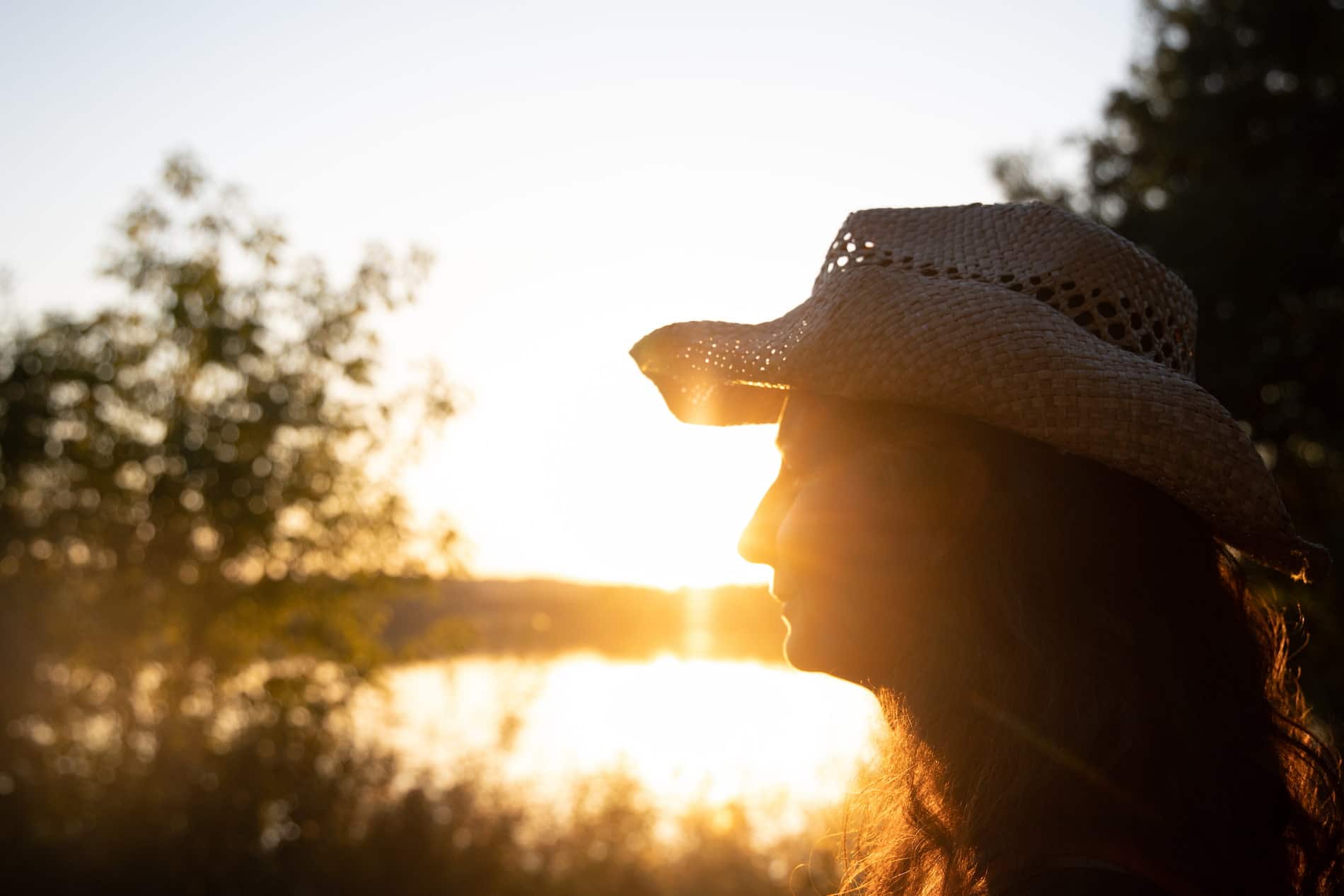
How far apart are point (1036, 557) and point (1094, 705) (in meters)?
0.22

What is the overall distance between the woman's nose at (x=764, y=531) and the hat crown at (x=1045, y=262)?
1.20 ft

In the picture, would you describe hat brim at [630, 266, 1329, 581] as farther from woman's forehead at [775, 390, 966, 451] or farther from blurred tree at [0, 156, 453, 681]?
blurred tree at [0, 156, 453, 681]

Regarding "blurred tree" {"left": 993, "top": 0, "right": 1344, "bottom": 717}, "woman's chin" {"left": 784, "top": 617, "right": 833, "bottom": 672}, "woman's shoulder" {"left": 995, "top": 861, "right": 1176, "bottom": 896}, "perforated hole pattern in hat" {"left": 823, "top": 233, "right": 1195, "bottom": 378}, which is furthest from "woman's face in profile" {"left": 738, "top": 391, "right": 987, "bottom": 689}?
"blurred tree" {"left": 993, "top": 0, "right": 1344, "bottom": 717}

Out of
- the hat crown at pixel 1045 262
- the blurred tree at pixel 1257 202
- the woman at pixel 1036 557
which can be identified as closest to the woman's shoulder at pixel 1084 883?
the woman at pixel 1036 557

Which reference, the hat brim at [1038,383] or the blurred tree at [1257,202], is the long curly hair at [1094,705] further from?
the blurred tree at [1257,202]

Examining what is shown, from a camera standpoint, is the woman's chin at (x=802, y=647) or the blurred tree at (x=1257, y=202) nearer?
the woman's chin at (x=802, y=647)

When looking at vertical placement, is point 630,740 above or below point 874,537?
below

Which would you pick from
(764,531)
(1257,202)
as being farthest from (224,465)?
(1257,202)

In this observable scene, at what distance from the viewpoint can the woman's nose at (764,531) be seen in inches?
67.5

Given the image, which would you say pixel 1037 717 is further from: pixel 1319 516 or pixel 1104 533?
pixel 1319 516

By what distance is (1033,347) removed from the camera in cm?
146

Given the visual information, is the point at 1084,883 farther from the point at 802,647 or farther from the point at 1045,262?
the point at 1045,262

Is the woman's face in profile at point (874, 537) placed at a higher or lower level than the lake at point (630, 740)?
higher

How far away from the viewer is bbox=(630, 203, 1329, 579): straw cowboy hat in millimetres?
1427
